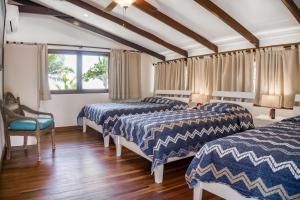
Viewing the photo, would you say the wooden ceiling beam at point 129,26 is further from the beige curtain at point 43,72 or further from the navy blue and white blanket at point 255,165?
the navy blue and white blanket at point 255,165

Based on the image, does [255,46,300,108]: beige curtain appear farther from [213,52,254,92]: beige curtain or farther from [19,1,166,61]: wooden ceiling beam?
[19,1,166,61]: wooden ceiling beam

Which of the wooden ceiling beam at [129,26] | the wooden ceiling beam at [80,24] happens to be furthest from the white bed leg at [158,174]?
the wooden ceiling beam at [80,24]

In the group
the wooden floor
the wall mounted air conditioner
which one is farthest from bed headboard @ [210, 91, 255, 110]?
the wall mounted air conditioner

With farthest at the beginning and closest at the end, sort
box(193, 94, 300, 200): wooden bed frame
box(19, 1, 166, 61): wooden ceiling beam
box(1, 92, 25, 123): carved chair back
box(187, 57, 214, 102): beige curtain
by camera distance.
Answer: box(187, 57, 214, 102): beige curtain → box(19, 1, 166, 61): wooden ceiling beam → box(1, 92, 25, 123): carved chair back → box(193, 94, 300, 200): wooden bed frame

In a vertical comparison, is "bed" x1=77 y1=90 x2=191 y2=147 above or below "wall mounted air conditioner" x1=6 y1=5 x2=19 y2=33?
below

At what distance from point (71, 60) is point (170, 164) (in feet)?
12.7

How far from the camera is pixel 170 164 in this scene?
3660mm

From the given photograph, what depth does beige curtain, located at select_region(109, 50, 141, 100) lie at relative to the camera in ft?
21.1

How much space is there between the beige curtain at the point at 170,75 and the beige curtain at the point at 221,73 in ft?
0.86

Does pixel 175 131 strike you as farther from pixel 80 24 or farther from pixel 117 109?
pixel 80 24

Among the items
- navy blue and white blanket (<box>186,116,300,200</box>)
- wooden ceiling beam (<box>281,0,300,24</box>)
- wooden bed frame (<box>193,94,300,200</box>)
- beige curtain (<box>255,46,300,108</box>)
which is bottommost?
wooden bed frame (<box>193,94,300,200</box>)

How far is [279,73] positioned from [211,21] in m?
1.45

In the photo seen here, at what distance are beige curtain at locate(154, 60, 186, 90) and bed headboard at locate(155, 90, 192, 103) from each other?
0.13 meters

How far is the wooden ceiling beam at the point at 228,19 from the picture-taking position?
3.58 m
